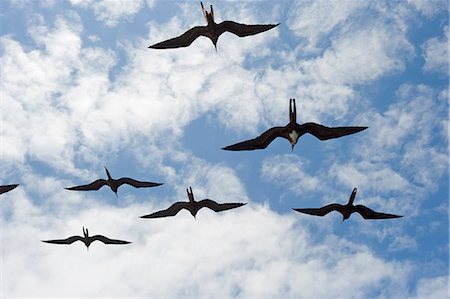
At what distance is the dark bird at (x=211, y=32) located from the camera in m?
25.6

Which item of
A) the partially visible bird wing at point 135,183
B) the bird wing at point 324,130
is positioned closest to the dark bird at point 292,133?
the bird wing at point 324,130

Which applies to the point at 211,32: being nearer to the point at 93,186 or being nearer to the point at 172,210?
the point at 172,210

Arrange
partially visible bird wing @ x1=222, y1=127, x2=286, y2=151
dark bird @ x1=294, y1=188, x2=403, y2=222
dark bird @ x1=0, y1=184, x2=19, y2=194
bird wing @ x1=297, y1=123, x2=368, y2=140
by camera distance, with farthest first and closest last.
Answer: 1. dark bird @ x1=294, y1=188, x2=403, y2=222
2. dark bird @ x1=0, y1=184, x2=19, y2=194
3. partially visible bird wing @ x1=222, y1=127, x2=286, y2=151
4. bird wing @ x1=297, y1=123, x2=368, y2=140

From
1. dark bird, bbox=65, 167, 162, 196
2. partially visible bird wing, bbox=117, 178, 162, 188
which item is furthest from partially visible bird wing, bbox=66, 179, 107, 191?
partially visible bird wing, bbox=117, 178, 162, 188

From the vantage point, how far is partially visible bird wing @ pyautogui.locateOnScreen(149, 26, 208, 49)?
85.8 feet

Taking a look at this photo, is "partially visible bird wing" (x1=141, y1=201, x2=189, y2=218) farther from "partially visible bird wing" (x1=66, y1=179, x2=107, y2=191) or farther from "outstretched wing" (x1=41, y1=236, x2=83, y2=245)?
"outstretched wing" (x1=41, y1=236, x2=83, y2=245)

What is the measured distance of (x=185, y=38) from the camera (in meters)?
26.3

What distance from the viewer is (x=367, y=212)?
3075 cm

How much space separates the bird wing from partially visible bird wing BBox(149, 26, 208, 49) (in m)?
6.36

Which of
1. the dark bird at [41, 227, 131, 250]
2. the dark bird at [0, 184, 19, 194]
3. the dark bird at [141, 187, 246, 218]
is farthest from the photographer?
the dark bird at [41, 227, 131, 250]

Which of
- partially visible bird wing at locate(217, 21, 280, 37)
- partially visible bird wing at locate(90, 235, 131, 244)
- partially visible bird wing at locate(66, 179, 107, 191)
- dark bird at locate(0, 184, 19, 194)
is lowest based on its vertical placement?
partially visible bird wing at locate(90, 235, 131, 244)

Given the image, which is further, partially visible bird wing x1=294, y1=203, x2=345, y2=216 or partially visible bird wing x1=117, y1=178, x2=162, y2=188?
partially visible bird wing x1=117, y1=178, x2=162, y2=188

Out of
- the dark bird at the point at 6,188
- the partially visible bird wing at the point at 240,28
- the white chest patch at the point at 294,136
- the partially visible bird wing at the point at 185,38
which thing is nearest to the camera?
the partially visible bird wing at the point at 240,28

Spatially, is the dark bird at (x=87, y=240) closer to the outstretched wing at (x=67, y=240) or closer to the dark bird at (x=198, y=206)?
the outstretched wing at (x=67, y=240)
